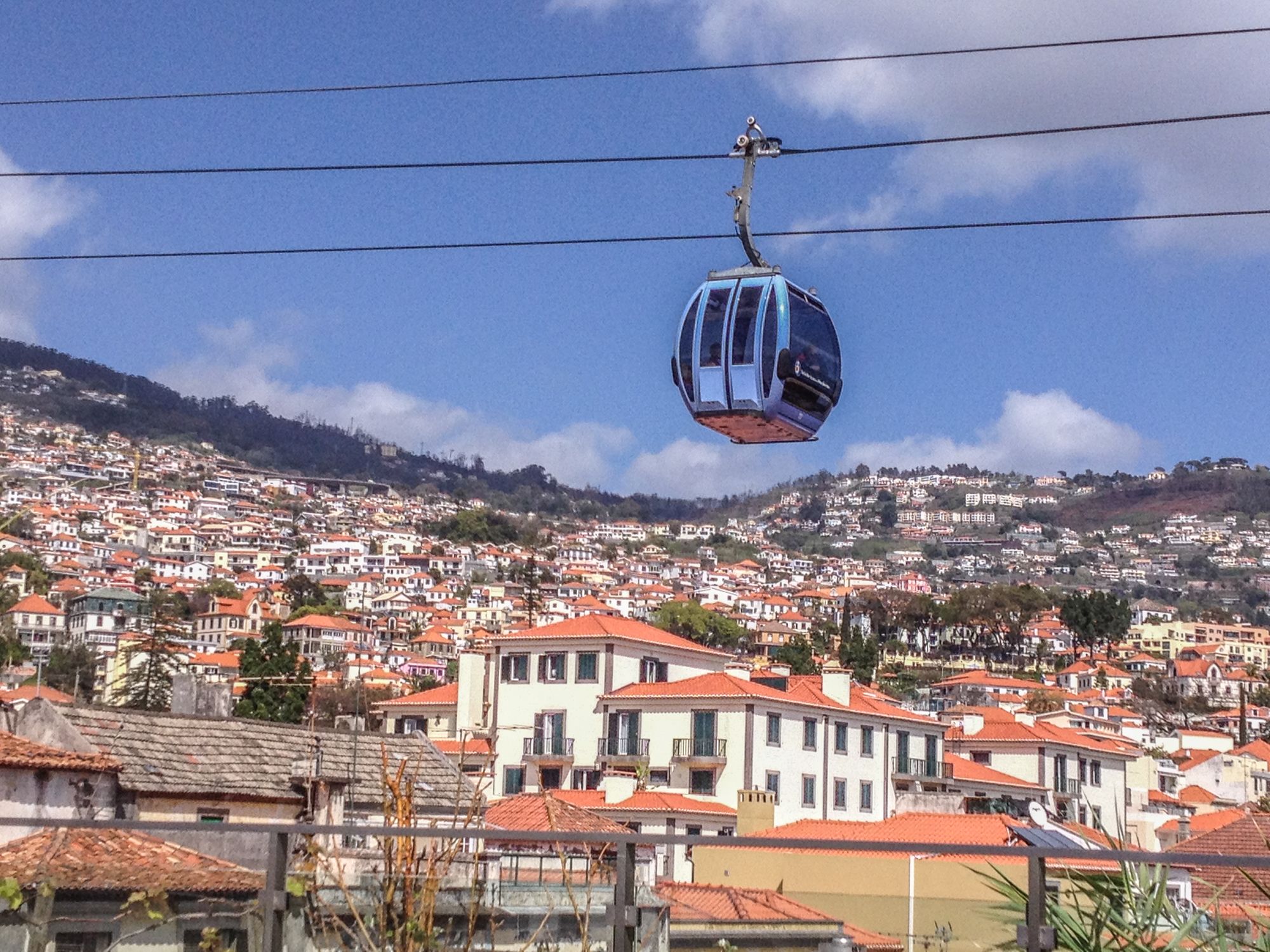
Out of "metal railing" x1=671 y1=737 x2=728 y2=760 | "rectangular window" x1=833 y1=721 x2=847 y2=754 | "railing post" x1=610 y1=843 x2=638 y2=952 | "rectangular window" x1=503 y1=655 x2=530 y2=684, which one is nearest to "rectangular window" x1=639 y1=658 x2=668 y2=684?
"rectangular window" x1=503 y1=655 x2=530 y2=684

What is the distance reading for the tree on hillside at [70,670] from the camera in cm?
10281

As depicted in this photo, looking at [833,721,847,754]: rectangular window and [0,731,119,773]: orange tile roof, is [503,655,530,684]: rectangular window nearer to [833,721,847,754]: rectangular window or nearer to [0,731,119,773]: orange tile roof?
[833,721,847,754]: rectangular window

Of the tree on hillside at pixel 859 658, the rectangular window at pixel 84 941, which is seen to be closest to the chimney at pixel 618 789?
the rectangular window at pixel 84 941

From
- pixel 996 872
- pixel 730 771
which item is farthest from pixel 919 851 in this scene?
pixel 730 771

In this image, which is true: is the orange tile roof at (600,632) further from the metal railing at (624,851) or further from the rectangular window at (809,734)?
the metal railing at (624,851)

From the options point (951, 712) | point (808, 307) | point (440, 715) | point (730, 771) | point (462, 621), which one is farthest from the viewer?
point (462, 621)

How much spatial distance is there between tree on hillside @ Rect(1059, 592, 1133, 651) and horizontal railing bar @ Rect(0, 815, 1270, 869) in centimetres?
16689

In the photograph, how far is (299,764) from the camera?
70.3 ft

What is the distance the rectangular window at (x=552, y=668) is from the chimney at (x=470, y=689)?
8.52 feet

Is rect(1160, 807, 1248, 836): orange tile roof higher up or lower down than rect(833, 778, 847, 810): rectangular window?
lower down

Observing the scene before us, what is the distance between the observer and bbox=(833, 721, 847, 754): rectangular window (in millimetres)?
49156

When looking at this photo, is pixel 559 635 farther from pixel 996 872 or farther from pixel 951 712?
pixel 996 872

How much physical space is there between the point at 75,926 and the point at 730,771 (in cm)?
4124

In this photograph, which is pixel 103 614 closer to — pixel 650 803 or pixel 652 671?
pixel 652 671
